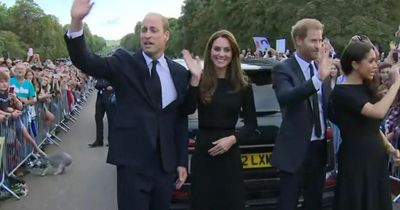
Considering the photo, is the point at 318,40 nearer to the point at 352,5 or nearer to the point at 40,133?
the point at 40,133

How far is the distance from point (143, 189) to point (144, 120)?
476 millimetres

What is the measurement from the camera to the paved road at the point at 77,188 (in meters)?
7.11

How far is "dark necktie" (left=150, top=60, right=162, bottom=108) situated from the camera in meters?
3.80

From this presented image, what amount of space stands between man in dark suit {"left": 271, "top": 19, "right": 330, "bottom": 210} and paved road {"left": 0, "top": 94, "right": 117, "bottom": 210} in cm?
316

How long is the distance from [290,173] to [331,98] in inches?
26.1

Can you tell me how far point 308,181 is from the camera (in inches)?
175

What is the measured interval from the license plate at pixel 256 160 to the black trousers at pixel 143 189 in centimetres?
136

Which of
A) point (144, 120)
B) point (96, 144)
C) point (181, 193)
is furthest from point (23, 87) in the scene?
point (144, 120)

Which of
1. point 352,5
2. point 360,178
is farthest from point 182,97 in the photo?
point 352,5

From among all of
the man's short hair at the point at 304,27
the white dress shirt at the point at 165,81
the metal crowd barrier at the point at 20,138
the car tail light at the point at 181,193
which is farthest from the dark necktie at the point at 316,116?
the metal crowd barrier at the point at 20,138

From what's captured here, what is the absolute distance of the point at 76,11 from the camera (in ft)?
11.1

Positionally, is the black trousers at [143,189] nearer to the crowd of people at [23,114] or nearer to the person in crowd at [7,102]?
the crowd of people at [23,114]

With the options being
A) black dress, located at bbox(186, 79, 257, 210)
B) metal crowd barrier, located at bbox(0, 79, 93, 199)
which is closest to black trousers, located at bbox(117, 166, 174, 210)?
black dress, located at bbox(186, 79, 257, 210)

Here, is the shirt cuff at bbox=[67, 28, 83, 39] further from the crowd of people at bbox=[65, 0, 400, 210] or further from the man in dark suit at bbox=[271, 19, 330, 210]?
the man in dark suit at bbox=[271, 19, 330, 210]
